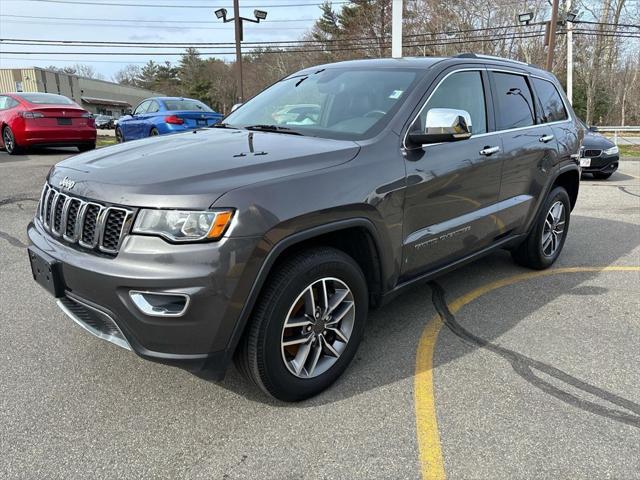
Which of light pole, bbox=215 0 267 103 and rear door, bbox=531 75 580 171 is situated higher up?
light pole, bbox=215 0 267 103

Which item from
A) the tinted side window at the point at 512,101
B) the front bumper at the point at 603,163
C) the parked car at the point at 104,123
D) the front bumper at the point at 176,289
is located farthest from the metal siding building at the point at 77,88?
the front bumper at the point at 176,289

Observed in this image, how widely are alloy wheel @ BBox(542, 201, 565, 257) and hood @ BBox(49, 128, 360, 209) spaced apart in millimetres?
2838

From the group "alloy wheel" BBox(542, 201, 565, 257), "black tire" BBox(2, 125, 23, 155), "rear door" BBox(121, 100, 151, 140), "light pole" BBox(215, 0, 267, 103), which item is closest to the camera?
"alloy wheel" BBox(542, 201, 565, 257)

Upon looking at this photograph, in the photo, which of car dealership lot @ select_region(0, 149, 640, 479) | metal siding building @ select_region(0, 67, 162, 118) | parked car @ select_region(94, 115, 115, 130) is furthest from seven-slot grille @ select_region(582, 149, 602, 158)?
→ parked car @ select_region(94, 115, 115, 130)

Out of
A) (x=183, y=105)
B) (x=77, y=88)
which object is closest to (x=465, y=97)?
(x=183, y=105)

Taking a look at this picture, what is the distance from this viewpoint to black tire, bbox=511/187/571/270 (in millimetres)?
4781

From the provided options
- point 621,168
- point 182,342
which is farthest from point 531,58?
point 182,342

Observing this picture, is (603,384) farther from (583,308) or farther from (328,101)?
(328,101)

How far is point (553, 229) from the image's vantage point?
16.6ft

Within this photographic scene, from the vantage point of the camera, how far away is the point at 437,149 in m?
3.34

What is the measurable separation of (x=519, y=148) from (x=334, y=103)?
1.63 metres

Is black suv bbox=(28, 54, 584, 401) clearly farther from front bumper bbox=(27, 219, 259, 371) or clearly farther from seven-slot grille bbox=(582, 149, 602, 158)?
seven-slot grille bbox=(582, 149, 602, 158)

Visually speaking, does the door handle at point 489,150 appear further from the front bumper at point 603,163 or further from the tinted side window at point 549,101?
the front bumper at point 603,163

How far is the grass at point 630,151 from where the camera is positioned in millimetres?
17984
